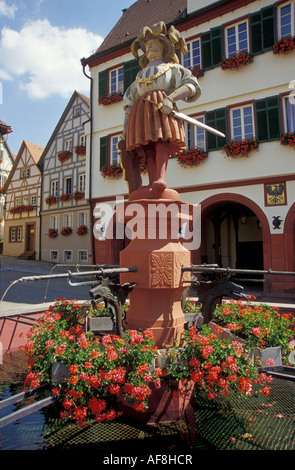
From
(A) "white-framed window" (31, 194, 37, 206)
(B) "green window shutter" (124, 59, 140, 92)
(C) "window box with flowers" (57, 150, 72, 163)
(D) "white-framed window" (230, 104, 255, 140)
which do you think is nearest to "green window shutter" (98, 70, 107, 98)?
(B) "green window shutter" (124, 59, 140, 92)

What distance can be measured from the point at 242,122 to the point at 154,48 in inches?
318

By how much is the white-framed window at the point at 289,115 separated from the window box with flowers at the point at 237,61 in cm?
187

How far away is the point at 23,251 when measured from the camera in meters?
24.0

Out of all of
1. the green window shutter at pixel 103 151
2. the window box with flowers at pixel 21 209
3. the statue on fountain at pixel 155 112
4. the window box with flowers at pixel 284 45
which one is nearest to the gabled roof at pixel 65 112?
the window box with flowers at pixel 21 209

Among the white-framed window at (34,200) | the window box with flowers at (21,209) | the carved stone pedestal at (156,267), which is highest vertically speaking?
the white-framed window at (34,200)

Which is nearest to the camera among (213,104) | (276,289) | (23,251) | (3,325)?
(3,325)

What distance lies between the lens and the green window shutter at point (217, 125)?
38.3 ft

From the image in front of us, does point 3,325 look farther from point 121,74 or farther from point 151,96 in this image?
point 121,74

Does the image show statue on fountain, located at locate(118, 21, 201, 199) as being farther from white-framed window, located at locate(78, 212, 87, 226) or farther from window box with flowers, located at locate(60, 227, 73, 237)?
window box with flowers, located at locate(60, 227, 73, 237)

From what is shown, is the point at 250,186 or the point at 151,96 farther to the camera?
the point at 250,186

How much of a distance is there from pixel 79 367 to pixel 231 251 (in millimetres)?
13681

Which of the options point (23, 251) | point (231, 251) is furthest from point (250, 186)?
point (23, 251)

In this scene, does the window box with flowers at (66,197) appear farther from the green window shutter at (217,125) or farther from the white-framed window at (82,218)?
the green window shutter at (217,125)

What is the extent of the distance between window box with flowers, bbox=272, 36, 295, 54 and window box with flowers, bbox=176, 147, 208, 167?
3.78m
